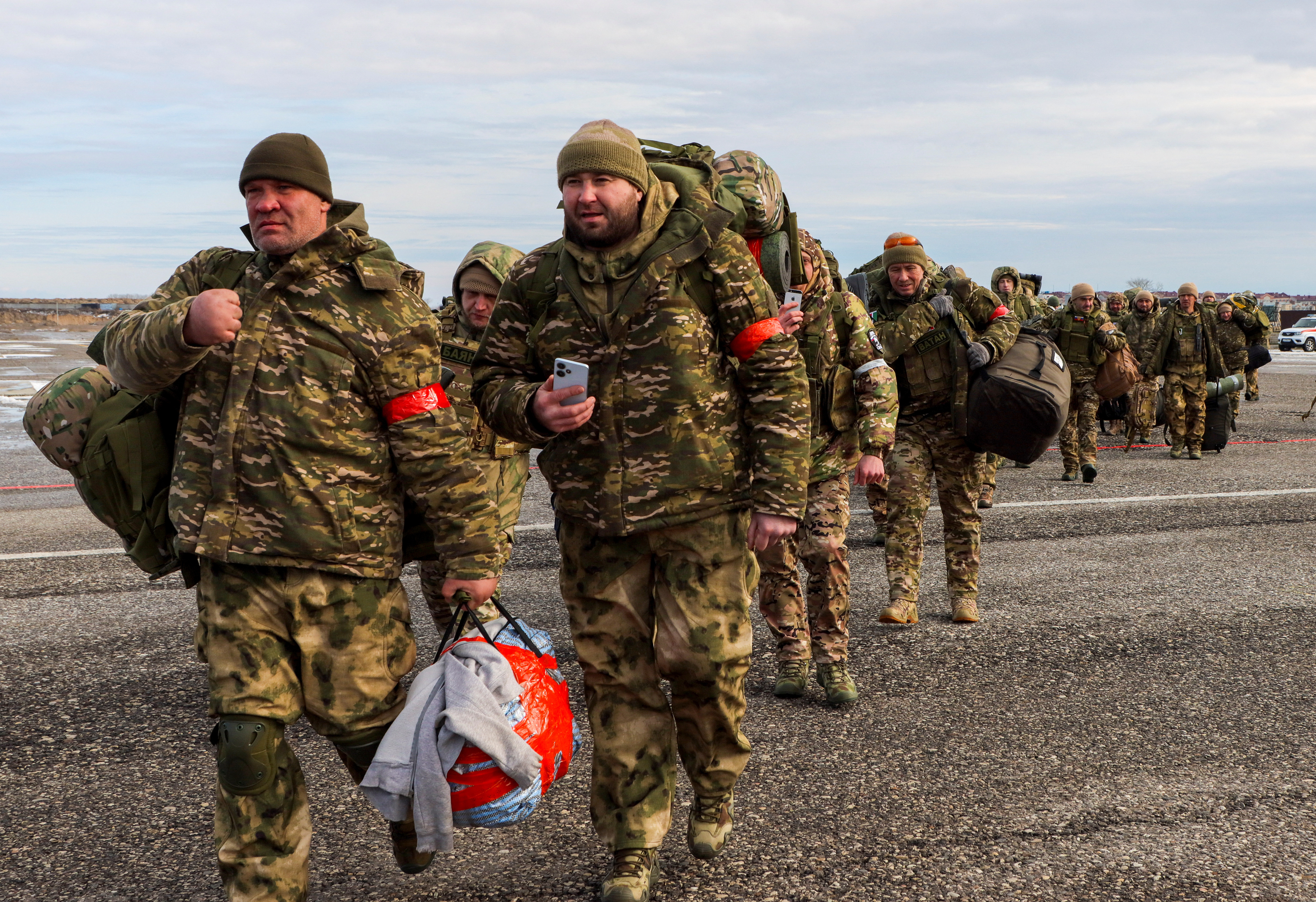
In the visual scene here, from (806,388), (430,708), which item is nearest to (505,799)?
(430,708)

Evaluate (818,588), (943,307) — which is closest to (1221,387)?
(943,307)

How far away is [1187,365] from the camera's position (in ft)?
49.4

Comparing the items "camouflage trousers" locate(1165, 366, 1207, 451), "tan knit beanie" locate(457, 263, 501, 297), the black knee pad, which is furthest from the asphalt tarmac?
"camouflage trousers" locate(1165, 366, 1207, 451)

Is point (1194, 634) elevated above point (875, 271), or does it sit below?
below

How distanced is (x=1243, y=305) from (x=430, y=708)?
1750cm

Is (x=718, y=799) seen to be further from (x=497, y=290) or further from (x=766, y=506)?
(x=497, y=290)

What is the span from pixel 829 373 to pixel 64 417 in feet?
10.2

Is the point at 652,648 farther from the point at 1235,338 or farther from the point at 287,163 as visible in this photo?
the point at 1235,338

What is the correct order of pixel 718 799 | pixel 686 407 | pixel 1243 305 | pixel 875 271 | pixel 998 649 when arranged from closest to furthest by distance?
pixel 686 407, pixel 718 799, pixel 998 649, pixel 875 271, pixel 1243 305

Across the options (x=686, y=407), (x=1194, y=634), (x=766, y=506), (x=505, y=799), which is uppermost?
(x=686, y=407)

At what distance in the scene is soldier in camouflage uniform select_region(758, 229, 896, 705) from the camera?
511 cm

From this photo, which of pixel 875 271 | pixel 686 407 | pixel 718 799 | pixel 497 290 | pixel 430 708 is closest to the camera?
pixel 430 708

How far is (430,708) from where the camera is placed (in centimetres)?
306

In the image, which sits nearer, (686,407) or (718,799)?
(686,407)
